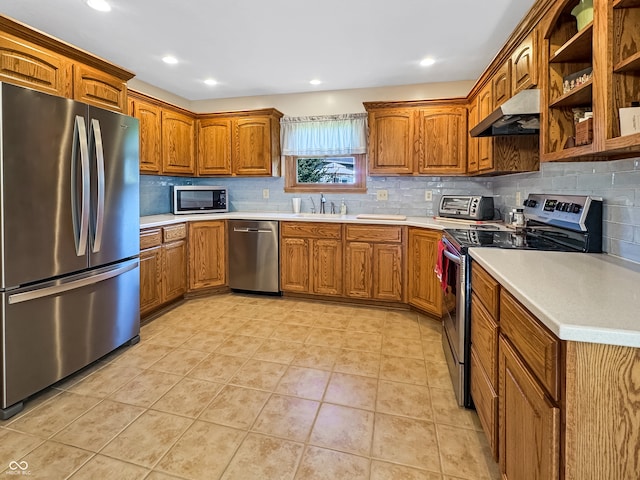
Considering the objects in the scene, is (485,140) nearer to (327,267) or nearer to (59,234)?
(327,267)

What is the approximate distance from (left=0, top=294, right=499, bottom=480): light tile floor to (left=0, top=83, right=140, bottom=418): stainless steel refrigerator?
0.81 ft

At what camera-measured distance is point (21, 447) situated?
1584mm

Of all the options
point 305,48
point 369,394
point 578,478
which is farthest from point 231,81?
point 578,478

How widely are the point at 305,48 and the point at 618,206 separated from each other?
2461mm

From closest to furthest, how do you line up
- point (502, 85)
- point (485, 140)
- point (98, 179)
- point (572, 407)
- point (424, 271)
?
point (572, 407)
point (98, 179)
point (502, 85)
point (485, 140)
point (424, 271)

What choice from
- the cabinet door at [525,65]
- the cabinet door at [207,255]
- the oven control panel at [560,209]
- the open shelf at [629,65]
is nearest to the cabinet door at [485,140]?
the cabinet door at [525,65]

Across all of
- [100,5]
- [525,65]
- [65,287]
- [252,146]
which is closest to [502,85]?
[525,65]

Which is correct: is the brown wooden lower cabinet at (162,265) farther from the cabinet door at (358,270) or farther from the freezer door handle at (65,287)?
the cabinet door at (358,270)

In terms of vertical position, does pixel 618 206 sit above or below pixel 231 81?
below

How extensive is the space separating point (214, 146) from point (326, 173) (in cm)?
140

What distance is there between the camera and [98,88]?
2436 millimetres

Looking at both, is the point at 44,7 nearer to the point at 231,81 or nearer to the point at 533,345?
the point at 231,81

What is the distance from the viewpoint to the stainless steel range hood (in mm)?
1863

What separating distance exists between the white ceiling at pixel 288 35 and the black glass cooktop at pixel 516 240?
4.83 ft
